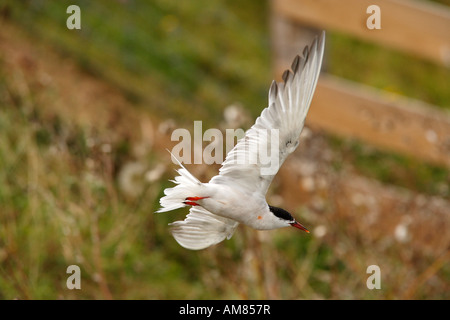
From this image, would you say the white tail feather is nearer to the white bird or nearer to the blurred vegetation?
the white bird

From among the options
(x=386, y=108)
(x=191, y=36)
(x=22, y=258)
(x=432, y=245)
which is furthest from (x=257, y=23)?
(x=22, y=258)

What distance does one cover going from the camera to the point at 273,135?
5.71 ft

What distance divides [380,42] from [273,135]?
7.98 feet

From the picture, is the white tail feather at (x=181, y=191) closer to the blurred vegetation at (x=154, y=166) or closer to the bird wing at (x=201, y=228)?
the bird wing at (x=201, y=228)

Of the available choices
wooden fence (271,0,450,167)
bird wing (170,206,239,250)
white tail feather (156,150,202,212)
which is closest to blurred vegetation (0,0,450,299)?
wooden fence (271,0,450,167)

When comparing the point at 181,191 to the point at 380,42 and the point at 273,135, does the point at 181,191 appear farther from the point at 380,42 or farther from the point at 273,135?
the point at 380,42

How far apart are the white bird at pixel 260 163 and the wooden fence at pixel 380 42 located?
1952mm

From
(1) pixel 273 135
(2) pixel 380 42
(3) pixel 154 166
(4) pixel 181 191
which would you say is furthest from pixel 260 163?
(2) pixel 380 42

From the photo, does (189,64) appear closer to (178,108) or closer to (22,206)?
(178,108)

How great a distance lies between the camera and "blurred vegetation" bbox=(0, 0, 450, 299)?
10.3 feet

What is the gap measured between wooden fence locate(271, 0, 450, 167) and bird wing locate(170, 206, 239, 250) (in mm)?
1911

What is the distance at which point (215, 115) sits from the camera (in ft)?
15.1

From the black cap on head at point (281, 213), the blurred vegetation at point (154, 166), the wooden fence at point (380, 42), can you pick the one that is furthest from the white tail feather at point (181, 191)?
the wooden fence at point (380, 42)

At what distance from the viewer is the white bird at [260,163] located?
1.65 metres
